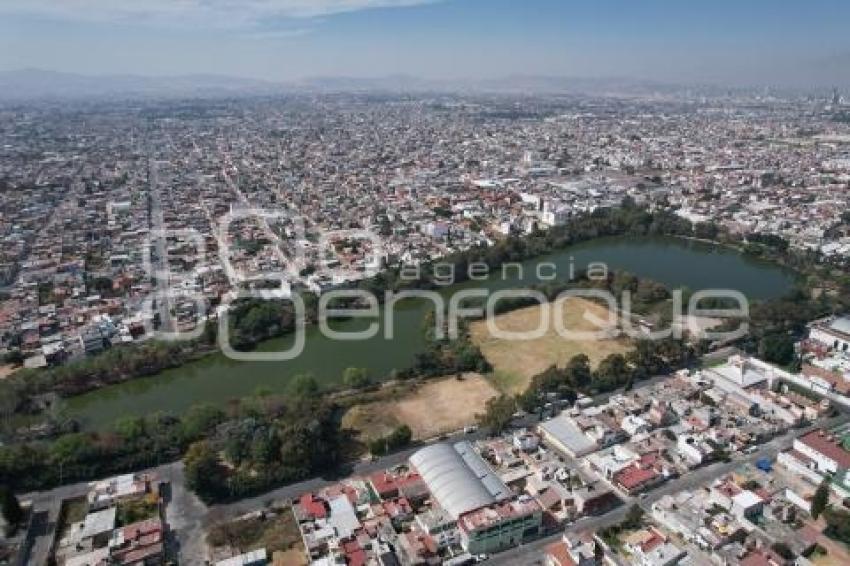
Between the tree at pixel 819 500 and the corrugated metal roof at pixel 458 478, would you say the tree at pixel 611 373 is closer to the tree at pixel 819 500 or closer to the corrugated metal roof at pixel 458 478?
the corrugated metal roof at pixel 458 478

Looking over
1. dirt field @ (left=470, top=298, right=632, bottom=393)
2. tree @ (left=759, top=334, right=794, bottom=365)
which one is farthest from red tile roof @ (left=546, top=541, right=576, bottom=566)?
tree @ (left=759, top=334, right=794, bottom=365)

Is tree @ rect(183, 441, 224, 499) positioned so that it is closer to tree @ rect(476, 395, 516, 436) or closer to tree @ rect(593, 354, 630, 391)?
tree @ rect(476, 395, 516, 436)

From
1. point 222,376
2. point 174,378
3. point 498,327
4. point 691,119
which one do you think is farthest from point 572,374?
point 691,119

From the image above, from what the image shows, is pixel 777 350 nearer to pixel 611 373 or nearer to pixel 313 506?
pixel 611 373

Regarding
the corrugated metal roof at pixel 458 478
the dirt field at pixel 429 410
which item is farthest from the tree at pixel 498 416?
the corrugated metal roof at pixel 458 478

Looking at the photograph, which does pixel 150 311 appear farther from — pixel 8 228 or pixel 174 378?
pixel 8 228

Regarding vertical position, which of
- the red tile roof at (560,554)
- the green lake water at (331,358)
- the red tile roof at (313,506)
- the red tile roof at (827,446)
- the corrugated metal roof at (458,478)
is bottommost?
the green lake water at (331,358)
